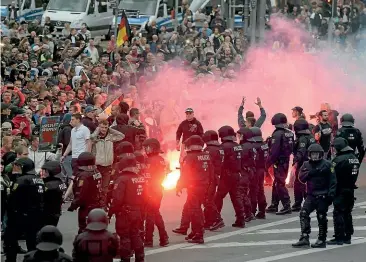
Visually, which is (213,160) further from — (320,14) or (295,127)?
(320,14)

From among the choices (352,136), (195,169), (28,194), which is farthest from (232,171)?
(28,194)

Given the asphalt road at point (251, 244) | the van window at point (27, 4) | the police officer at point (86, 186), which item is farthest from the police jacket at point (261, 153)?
the van window at point (27, 4)

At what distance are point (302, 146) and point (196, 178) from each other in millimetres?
3485

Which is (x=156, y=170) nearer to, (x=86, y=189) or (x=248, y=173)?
(x=86, y=189)

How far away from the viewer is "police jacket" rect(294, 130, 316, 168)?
23.0 m

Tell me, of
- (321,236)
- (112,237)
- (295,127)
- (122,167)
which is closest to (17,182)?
(122,167)

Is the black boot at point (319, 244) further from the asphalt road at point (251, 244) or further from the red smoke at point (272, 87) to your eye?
the red smoke at point (272, 87)

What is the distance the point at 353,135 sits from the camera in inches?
933

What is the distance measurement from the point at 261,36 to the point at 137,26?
5.83 m

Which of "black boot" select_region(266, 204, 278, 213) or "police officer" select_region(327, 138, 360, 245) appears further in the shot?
"black boot" select_region(266, 204, 278, 213)

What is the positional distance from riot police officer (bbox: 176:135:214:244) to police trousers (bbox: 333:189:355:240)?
6.61 ft

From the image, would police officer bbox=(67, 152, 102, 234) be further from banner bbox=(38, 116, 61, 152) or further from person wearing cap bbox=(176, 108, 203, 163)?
person wearing cap bbox=(176, 108, 203, 163)

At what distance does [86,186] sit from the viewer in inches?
730

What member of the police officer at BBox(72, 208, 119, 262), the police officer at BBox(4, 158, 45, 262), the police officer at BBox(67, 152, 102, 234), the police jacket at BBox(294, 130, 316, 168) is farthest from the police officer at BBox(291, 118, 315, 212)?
the police officer at BBox(72, 208, 119, 262)
